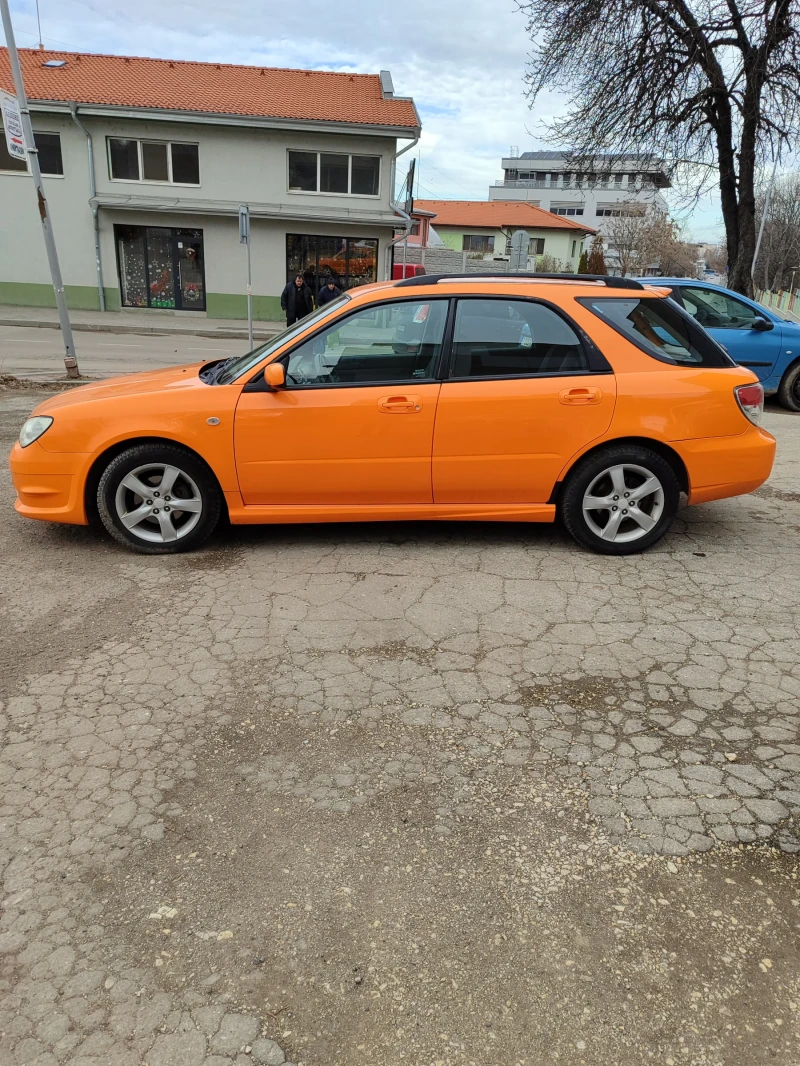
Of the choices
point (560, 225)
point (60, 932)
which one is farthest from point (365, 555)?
point (560, 225)

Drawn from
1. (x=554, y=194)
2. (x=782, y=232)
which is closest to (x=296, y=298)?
(x=782, y=232)

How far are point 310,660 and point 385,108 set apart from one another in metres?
25.0

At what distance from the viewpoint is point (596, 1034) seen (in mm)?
1892

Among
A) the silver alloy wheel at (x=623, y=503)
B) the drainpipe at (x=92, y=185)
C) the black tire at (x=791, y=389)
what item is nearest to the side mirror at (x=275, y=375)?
the silver alloy wheel at (x=623, y=503)

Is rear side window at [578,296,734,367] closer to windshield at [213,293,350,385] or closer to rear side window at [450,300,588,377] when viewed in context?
rear side window at [450,300,588,377]

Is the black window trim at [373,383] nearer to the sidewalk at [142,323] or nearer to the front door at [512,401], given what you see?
the front door at [512,401]

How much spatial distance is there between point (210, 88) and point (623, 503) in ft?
83.2

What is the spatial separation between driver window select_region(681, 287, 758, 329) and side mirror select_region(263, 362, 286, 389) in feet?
24.3

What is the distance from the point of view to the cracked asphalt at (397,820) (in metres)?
1.93

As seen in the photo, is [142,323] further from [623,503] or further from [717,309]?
[623,503]

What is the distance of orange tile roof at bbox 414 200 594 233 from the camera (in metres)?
60.0

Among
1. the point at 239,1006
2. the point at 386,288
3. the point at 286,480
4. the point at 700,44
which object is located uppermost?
the point at 700,44

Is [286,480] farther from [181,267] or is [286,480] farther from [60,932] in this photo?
[181,267]

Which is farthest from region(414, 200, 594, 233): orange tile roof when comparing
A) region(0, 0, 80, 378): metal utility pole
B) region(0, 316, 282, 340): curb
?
region(0, 0, 80, 378): metal utility pole
